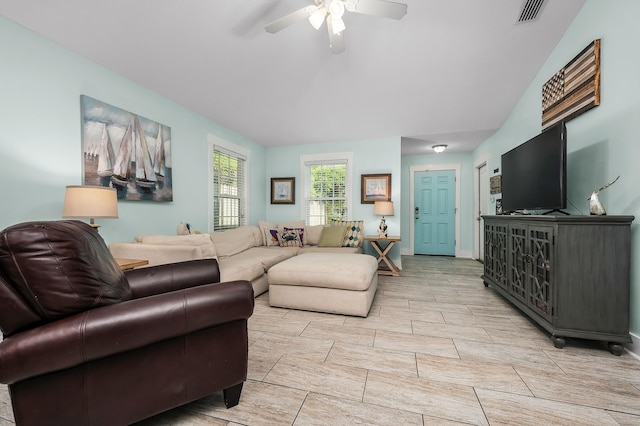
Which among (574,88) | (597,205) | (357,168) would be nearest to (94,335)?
(597,205)

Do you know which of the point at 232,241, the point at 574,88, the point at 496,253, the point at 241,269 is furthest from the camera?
the point at 232,241

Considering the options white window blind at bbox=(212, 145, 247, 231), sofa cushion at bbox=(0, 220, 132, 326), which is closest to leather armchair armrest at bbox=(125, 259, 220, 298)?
sofa cushion at bbox=(0, 220, 132, 326)

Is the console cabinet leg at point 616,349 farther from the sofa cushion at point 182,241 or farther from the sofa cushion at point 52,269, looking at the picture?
the sofa cushion at point 182,241

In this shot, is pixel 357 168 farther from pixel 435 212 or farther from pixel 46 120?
pixel 46 120

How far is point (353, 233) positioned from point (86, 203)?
3.41m

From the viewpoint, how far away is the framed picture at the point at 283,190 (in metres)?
5.13

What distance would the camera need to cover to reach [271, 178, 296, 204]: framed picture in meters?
5.13

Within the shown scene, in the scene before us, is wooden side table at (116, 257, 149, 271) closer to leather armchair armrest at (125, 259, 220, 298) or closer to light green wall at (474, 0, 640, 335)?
leather armchair armrest at (125, 259, 220, 298)

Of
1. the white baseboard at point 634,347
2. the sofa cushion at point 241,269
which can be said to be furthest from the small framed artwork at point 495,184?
the sofa cushion at point 241,269

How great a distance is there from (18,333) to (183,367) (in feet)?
1.78

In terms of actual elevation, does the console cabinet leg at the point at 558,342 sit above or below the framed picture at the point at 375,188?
below

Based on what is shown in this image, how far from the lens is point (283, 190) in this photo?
518cm

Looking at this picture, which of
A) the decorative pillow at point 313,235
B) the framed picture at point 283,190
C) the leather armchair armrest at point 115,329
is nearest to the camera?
the leather armchair armrest at point 115,329

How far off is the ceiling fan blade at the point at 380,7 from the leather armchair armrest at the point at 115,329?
1868mm
